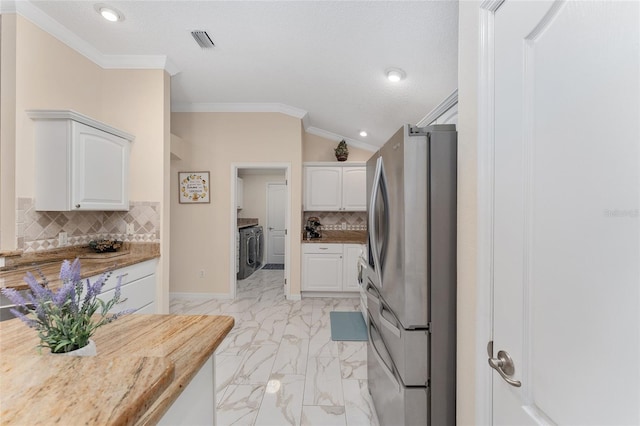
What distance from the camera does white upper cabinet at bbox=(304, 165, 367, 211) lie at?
4.44 m

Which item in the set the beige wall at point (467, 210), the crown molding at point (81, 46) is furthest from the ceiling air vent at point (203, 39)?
the beige wall at point (467, 210)

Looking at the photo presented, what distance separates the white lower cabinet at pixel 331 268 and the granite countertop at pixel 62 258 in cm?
206

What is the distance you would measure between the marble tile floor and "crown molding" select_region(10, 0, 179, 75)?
2.91m

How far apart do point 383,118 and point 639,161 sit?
10.9ft

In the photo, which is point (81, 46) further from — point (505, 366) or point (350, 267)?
point (350, 267)

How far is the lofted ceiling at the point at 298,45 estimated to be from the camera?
6.39 feet

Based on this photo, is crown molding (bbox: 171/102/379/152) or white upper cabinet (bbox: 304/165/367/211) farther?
white upper cabinet (bbox: 304/165/367/211)

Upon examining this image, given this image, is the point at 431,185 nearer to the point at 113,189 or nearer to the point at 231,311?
the point at 113,189

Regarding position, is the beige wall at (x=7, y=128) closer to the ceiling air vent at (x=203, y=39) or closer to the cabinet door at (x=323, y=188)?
the ceiling air vent at (x=203, y=39)

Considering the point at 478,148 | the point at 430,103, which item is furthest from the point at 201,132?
the point at 478,148

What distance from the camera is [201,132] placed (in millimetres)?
3988

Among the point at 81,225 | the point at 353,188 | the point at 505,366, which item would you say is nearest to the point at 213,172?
the point at 81,225

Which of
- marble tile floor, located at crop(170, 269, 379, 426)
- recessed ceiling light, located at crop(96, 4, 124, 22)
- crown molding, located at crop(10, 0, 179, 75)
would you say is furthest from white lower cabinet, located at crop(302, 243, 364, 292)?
recessed ceiling light, located at crop(96, 4, 124, 22)

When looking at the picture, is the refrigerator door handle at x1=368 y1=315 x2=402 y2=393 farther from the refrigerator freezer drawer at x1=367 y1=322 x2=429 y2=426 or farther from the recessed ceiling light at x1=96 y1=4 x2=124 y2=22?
the recessed ceiling light at x1=96 y1=4 x2=124 y2=22
